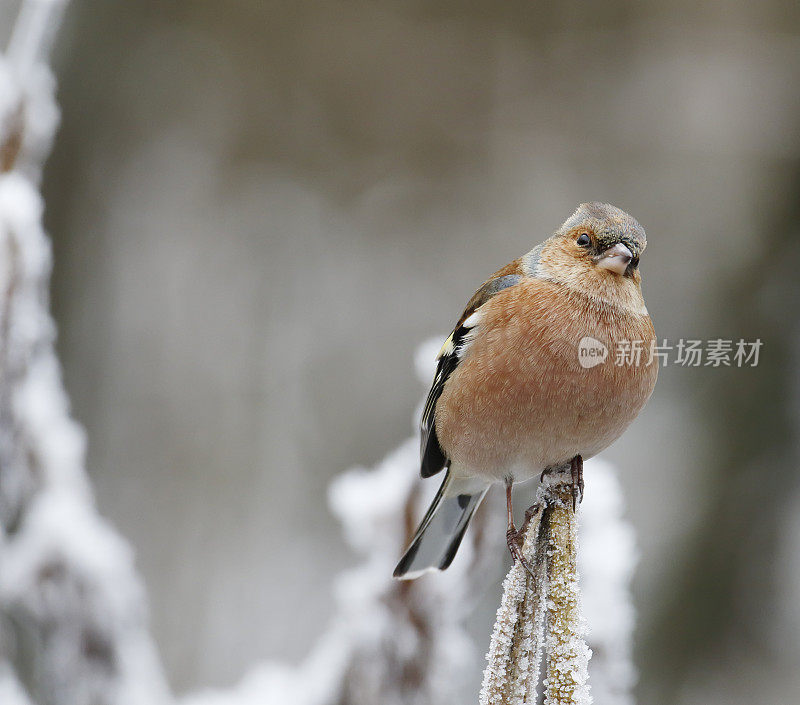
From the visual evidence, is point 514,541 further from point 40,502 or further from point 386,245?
point 386,245

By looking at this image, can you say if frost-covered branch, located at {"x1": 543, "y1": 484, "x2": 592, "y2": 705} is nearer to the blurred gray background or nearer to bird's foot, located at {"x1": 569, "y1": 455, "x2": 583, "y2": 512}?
bird's foot, located at {"x1": 569, "y1": 455, "x2": 583, "y2": 512}

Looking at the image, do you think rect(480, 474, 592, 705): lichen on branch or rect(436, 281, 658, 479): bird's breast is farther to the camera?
rect(436, 281, 658, 479): bird's breast

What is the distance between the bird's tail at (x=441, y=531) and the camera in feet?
2.98

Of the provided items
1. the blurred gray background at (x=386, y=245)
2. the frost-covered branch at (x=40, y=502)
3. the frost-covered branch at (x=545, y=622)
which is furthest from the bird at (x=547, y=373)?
the blurred gray background at (x=386, y=245)

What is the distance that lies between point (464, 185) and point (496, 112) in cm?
20

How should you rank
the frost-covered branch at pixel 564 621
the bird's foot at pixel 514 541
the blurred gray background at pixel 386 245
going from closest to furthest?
the frost-covered branch at pixel 564 621 < the bird's foot at pixel 514 541 < the blurred gray background at pixel 386 245

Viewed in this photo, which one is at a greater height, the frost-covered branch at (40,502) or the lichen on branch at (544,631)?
the frost-covered branch at (40,502)

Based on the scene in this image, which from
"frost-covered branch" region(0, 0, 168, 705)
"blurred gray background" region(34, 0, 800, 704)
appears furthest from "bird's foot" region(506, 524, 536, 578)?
"blurred gray background" region(34, 0, 800, 704)

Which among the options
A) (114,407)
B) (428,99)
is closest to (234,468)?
(114,407)

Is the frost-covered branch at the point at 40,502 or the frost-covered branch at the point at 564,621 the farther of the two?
the frost-covered branch at the point at 40,502

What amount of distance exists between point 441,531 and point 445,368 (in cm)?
22

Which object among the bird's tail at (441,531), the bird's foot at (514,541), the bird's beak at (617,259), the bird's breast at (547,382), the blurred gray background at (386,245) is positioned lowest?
the bird's foot at (514,541)

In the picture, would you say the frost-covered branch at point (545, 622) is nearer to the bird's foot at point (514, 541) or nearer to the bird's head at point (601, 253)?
the bird's foot at point (514, 541)

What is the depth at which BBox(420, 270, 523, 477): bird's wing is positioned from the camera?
1029 millimetres
